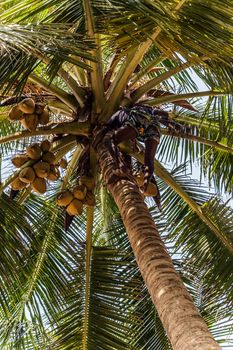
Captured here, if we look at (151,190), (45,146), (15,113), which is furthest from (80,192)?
(15,113)

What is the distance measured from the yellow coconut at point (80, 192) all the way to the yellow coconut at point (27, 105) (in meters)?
0.73

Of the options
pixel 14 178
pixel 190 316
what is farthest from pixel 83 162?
pixel 190 316

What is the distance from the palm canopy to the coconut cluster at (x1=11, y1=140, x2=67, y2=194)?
0.17 m

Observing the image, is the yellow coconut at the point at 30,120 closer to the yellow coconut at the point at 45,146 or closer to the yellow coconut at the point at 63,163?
the yellow coconut at the point at 45,146

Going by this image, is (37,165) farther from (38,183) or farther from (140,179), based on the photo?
(140,179)

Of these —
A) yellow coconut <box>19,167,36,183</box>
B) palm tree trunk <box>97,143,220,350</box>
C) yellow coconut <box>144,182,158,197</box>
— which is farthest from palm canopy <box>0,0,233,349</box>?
palm tree trunk <box>97,143,220,350</box>

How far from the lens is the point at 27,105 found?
14.6 ft

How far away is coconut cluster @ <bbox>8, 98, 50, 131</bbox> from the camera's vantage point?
4449 millimetres

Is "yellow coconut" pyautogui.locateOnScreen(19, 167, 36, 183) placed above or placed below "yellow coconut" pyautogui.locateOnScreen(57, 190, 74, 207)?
above

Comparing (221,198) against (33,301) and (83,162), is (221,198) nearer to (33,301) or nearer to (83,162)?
(83,162)

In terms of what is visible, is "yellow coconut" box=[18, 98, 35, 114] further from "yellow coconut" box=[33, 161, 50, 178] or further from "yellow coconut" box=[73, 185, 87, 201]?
"yellow coconut" box=[73, 185, 87, 201]

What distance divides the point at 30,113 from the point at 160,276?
1840mm

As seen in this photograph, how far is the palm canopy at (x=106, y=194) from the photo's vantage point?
3.63 m

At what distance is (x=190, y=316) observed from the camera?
285 cm
